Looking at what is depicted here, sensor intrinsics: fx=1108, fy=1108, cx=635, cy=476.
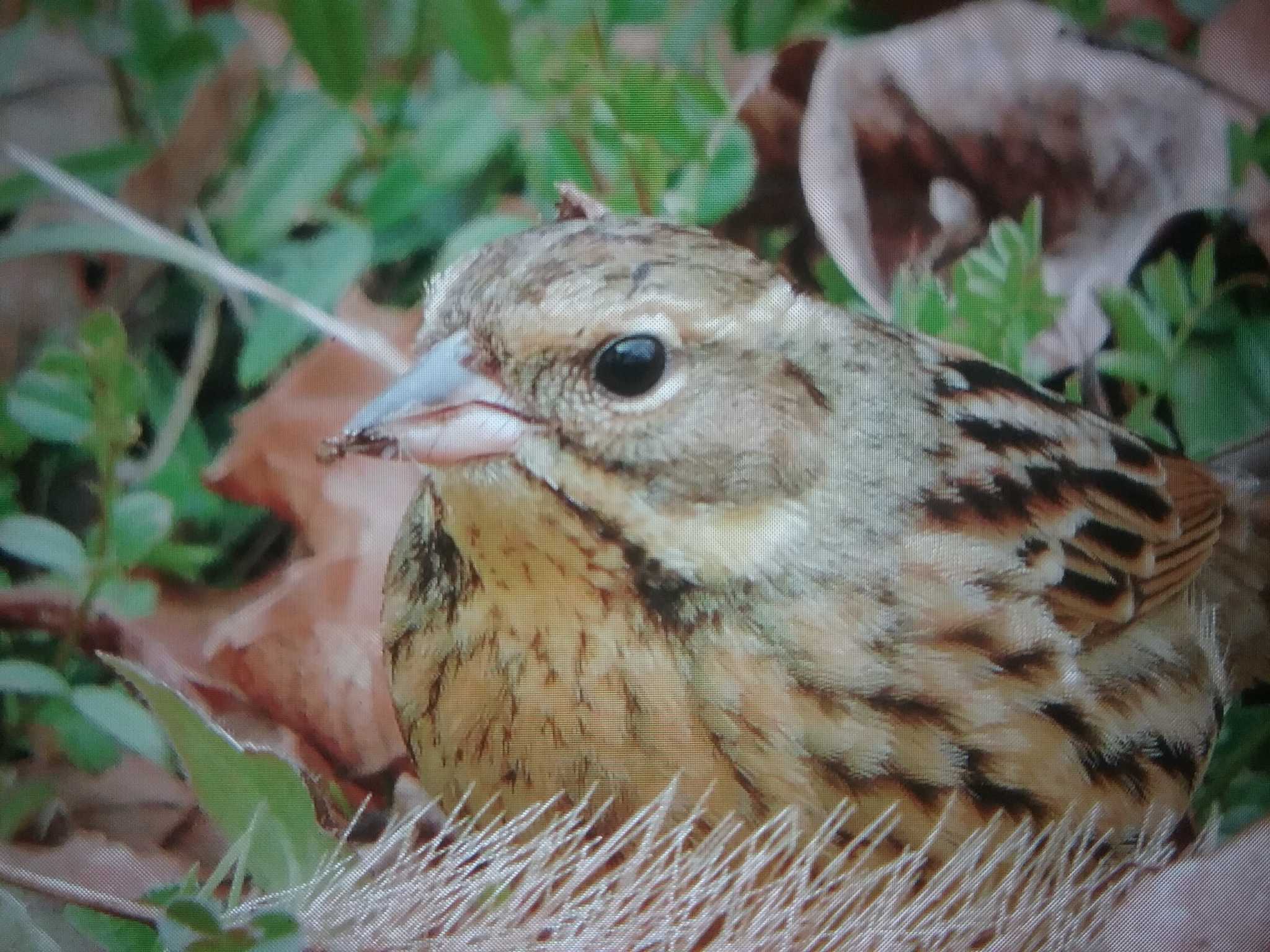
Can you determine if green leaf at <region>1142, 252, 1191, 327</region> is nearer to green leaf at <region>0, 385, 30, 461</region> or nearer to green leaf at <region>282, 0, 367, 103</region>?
green leaf at <region>282, 0, 367, 103</region>

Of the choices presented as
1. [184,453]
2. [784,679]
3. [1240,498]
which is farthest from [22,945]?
[1240,498]

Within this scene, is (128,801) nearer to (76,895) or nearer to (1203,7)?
(76,895)

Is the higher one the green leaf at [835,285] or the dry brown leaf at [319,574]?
the green leaf at [835,285]

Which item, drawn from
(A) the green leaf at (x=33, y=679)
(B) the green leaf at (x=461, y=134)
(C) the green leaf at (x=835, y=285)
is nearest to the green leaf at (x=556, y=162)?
(B) the green leaf at (x=461, y=134)

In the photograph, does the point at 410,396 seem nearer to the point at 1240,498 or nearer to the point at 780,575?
the point at 780,575

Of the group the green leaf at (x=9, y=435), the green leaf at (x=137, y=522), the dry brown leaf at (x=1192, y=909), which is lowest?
the dry brown leaf at (x=1192, y=909)

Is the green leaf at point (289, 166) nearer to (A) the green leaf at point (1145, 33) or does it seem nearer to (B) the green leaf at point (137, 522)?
(B) the green leaf at point (137, 522)
